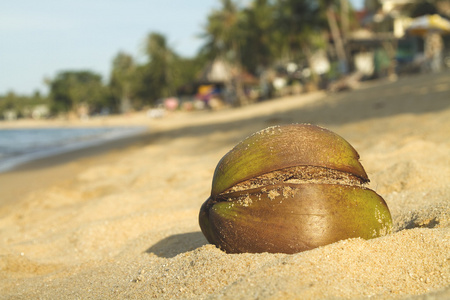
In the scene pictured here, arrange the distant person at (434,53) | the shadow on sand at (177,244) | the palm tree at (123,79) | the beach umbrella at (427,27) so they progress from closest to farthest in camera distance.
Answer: the shadow on sand at (177,244), the distant person at (434,53), the beach umbrella at (427,27), the palm tree at (123,79)

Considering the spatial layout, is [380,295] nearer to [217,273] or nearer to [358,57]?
[217,273]

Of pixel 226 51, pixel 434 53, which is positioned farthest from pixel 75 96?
pixel 434 53

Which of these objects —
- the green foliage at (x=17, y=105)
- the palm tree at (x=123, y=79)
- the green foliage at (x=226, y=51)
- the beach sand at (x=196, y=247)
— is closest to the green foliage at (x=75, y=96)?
the green foliage at (x=226, y=51)

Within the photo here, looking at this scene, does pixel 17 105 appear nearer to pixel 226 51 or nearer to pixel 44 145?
pixel 226 51

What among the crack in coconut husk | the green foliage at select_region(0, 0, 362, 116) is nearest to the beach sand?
the crack in coconut husk

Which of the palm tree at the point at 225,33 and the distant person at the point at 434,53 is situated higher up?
Result: the palm tree at the point at 225,33

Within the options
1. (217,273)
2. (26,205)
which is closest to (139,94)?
(26,205)

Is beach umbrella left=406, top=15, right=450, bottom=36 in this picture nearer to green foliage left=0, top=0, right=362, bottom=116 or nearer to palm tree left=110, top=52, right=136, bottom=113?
green foliage left=0, top=0, right=362, bottom=116

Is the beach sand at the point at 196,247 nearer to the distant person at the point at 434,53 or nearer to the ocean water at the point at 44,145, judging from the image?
the ocean water at the point at 44,145
